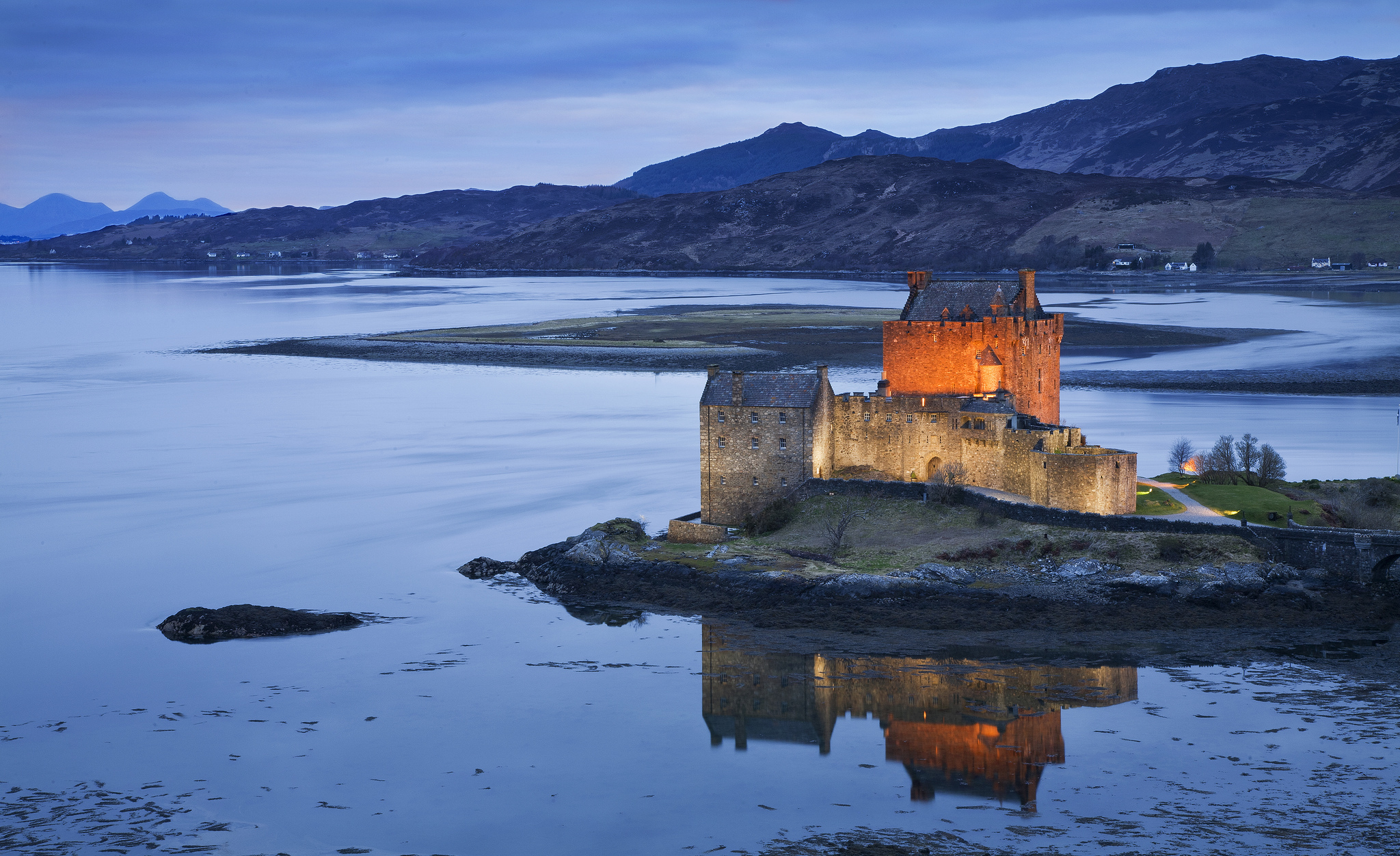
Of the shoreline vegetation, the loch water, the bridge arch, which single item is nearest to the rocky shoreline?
the bridge arch

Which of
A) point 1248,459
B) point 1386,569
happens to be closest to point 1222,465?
point 1248,459

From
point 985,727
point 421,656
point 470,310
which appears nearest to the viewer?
point 985,727

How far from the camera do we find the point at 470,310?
19962 centimetres

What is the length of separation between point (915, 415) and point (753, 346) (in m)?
77.2

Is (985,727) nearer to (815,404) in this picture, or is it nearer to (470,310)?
(815,404)

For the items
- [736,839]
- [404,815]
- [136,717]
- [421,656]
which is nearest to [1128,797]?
[736,839]

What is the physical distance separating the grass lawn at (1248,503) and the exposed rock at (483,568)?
25841 millimetres

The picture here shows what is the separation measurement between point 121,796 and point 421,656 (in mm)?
11549

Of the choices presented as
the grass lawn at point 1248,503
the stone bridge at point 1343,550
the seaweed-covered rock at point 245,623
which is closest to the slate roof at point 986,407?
the grass lawn at point 1248,503

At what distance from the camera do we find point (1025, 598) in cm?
4488

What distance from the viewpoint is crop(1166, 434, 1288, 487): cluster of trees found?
5478 centimetres

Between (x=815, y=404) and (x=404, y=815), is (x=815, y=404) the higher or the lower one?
the higher one

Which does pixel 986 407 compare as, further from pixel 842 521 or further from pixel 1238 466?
pixel 1238 466

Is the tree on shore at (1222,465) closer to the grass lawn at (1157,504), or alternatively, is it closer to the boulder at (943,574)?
the grass lawn at (1157,504)
